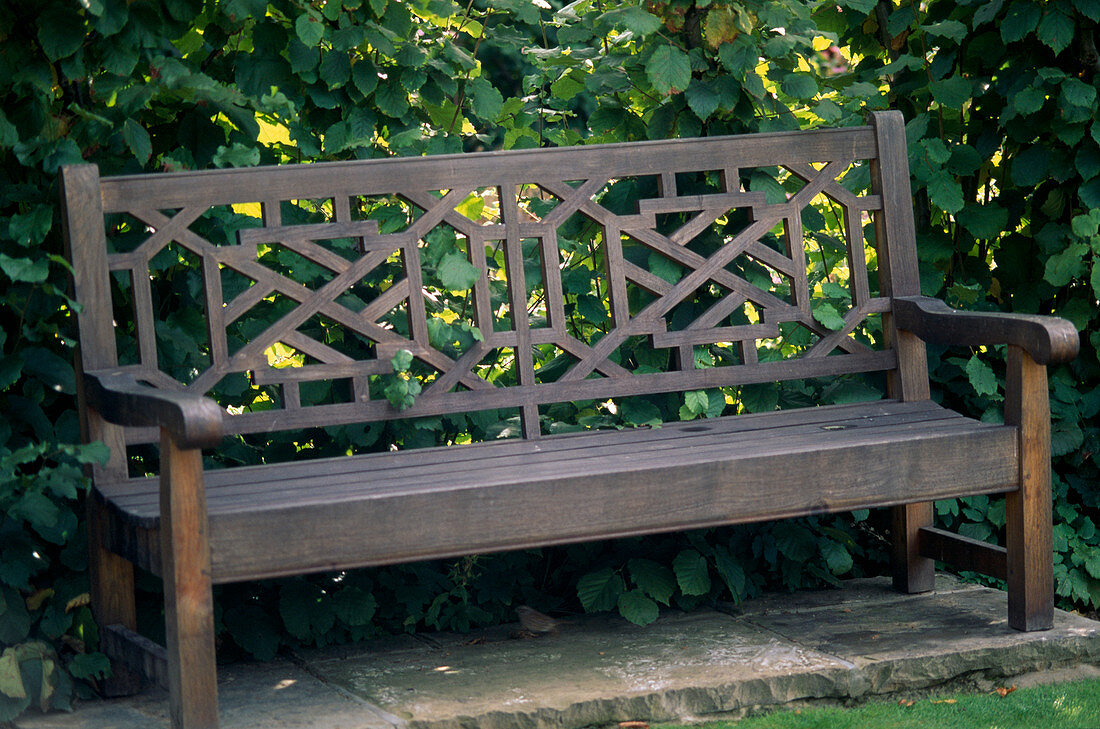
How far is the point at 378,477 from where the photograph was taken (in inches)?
104

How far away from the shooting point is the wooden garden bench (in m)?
2.41

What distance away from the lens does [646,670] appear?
284cm

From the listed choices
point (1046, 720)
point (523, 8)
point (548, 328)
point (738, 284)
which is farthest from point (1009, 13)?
point (1046, 720)

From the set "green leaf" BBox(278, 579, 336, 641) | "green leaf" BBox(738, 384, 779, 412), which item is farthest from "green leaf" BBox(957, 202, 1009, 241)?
"green leaf" BBox(278, 579, 336, 641)

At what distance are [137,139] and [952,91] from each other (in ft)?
7.59

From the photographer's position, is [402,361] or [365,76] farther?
[365,76]

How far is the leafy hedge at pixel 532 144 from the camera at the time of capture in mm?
2797

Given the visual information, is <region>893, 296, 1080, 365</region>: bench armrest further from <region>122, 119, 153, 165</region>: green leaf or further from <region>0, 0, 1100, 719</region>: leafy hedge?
<region>122, 119, 153, 165</region>: green leaf

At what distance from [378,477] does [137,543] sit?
0.51 metres

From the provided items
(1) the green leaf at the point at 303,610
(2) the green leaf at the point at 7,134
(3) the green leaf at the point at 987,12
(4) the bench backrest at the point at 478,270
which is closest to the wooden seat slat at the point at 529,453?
(4) the bench backrest at the point at 478,270

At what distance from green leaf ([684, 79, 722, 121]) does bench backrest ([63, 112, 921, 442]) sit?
123 millimetres

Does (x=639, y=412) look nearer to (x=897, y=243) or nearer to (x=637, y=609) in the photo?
(x=637, y=609)

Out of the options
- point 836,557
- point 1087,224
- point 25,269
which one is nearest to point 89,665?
point 25,269

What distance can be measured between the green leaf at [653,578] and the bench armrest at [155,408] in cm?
137
